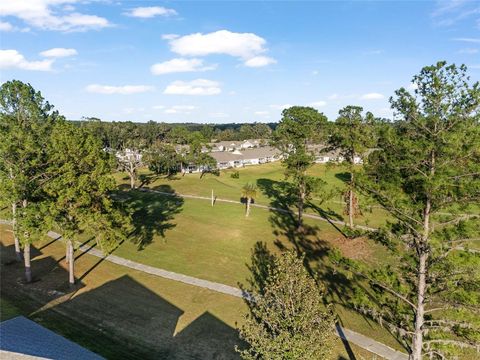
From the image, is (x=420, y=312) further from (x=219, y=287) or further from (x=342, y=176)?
(x=342, y=176)

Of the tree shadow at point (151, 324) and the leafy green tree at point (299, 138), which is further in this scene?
the leafy green tree at point (299, 138)

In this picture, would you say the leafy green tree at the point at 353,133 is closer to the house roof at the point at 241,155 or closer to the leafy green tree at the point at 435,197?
the leafy green tree at the point at 435,197

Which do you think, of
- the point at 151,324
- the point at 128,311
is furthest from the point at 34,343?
the point at 128,311

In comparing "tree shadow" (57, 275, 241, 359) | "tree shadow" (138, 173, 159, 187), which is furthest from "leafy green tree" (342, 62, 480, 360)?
"tree shadow" (138, 173, 159, 187)

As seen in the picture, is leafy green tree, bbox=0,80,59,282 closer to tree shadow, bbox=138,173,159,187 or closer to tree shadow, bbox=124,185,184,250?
tree shadow, bbox=124,185,184,250

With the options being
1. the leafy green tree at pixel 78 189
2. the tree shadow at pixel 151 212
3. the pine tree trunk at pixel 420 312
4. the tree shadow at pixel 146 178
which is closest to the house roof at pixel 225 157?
the tree shadow at pixel 146 178
